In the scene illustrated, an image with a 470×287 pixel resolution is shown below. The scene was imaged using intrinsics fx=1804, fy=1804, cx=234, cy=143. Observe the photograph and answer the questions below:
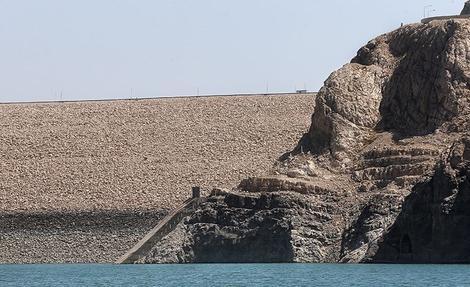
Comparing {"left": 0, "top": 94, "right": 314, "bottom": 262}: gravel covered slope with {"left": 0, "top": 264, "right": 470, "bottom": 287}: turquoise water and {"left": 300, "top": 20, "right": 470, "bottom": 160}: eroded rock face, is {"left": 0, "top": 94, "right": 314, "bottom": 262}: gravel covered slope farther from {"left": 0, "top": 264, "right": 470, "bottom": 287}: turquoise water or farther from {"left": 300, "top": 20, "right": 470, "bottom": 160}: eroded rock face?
{"left": 300, "top": 20, "right": 470, "bottom": 160}: eroded rock face

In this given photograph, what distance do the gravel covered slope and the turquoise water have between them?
1182 centimetres

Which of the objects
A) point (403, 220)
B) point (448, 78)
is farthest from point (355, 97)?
point (403, 220)

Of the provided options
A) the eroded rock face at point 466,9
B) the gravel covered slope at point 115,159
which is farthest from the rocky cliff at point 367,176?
the gravel covered slope at point 115,159

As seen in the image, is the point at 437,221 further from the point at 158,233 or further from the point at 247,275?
the point at 158,233

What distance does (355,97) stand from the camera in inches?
3969

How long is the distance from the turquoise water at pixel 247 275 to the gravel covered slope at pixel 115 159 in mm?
11820

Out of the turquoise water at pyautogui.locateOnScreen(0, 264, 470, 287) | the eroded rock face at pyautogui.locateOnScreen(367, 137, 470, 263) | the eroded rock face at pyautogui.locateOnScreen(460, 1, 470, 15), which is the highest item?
the eroded rock face at pyautogui.locateOnScreen(460, 1, 470, 15)

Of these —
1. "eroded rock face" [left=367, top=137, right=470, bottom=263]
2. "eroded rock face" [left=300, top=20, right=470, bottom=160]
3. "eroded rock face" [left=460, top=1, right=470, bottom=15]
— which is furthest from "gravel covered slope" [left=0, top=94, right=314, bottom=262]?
"eroded rock face" [left=367, top=137, right=470, bottom=263]

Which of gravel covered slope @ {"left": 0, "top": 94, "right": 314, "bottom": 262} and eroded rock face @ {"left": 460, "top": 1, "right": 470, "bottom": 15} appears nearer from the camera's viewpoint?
eroded rock face @ {"left": 460, "top": 1, "right": 470, "bottom": 15}

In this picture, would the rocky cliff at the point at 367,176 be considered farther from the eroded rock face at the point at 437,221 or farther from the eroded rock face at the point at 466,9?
the eroded rock face at the point at 466,9

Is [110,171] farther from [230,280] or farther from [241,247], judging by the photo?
[230,280]

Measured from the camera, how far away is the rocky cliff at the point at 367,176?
87.1 m

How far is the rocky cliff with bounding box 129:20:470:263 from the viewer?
87125mm

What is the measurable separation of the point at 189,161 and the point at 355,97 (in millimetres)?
18485
